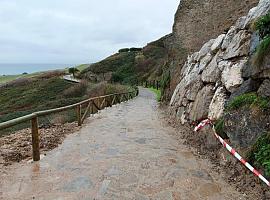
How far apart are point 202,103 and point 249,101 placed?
2.72 meters

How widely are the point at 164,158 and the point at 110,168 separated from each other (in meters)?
1.25

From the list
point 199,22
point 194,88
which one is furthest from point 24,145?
point 199,22

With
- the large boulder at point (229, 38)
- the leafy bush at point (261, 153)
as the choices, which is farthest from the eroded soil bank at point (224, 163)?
the large boulder at point (229, 38)

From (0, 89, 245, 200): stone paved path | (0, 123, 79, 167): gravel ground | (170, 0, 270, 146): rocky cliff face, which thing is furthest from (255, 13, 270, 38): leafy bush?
(0, 123, 79, 167): gravel ground

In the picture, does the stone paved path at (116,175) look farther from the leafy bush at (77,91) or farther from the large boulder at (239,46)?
the leafy bush at (77,91)

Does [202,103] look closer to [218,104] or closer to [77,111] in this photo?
[218,104]

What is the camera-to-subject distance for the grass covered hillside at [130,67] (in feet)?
183

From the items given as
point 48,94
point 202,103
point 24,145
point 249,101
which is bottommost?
point 48,94

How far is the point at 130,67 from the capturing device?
62.5 metres

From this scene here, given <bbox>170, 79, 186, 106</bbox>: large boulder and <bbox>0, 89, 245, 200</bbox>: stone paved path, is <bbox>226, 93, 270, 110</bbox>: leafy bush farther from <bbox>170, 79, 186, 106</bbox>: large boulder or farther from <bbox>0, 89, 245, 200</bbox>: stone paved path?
<bbox>170, 79, 186, 106</bbox>: large boulder

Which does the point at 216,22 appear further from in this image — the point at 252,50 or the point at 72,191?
the point at 72,191

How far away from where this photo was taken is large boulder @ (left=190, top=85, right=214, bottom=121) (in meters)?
7.79

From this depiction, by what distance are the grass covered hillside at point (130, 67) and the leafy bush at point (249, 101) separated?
47094mm

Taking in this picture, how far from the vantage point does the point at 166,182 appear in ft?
16.5
